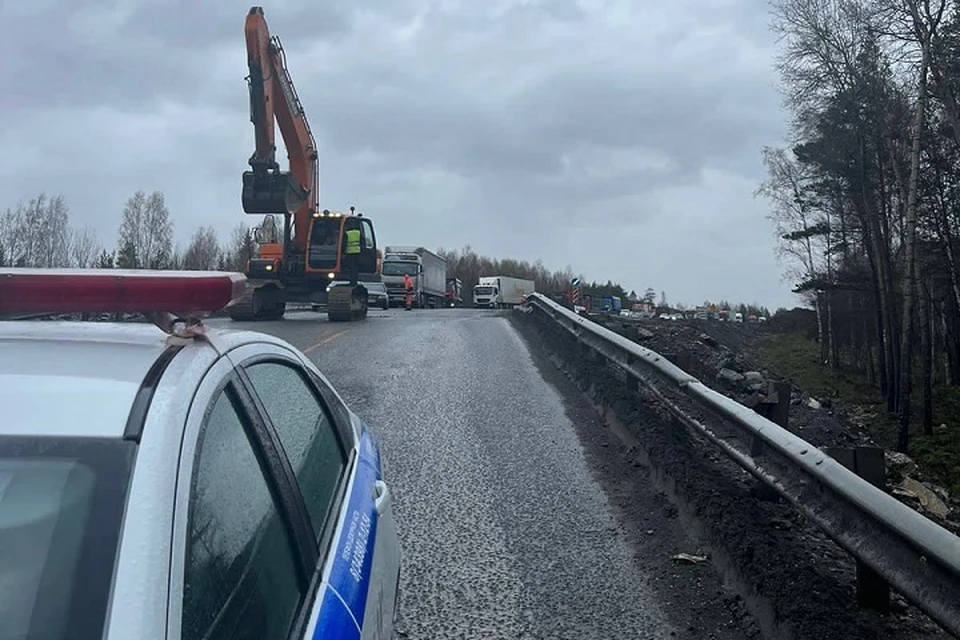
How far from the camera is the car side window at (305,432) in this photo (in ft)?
9.19

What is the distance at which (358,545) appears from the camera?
2.89 meters

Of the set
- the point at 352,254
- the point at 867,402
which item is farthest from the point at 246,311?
the point at 867,402

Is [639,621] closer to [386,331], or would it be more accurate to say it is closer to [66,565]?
[66,565]

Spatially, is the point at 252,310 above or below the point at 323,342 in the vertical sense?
above

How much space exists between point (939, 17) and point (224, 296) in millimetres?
30370

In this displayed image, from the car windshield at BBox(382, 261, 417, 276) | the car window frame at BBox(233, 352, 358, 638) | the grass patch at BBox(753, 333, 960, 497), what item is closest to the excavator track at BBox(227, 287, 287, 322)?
the grass patch at BBox(753, 333, 960, 497)

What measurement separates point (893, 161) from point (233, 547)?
35092 millimetres

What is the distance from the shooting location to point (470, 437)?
8523 millimetres

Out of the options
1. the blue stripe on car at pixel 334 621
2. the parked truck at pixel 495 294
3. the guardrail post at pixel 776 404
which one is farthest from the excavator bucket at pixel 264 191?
the parked truck at pixel 495 294

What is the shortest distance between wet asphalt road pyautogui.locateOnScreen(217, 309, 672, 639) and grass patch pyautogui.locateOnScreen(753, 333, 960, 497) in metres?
10.9

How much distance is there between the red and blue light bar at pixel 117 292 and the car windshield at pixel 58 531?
1.57 ft

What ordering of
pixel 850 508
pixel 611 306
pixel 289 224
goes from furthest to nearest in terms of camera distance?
1. pixel 611 306
2. pixel 289 224
3. pixel 850 508

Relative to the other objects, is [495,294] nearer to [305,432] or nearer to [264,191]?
[264,191]

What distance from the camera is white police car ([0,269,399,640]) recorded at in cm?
177
